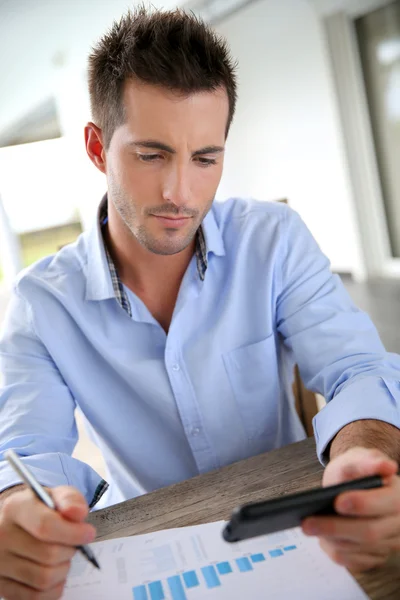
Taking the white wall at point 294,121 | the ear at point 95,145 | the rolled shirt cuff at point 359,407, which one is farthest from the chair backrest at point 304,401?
the white wall at point 294,121

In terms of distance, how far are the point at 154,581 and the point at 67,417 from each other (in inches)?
20.0

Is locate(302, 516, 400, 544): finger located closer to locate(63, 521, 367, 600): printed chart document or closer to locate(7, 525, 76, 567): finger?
locate(63, 521, 367, 600): printed chart document

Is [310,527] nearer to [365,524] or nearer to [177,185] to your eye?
[365,524]

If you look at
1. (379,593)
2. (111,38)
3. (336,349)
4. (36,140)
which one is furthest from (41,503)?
(36,140)

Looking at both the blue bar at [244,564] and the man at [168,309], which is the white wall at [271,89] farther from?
the blue bar at [244,564]

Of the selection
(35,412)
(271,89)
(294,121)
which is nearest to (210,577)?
(35,412)

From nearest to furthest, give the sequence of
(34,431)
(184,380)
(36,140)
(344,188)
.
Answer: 1. (34,431)
2. (184,380)
3. (344,188)
4. (36,140)

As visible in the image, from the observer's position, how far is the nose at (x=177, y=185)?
1.08 metres

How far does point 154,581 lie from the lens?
67 centimetres

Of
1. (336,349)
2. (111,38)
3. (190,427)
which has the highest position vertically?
(111,38)

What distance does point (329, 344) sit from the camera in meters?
1.08

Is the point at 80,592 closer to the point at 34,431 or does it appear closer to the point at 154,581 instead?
the point at 154,581

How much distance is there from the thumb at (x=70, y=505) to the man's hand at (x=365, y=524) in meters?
0.23

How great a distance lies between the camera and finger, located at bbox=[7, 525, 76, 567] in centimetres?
63
